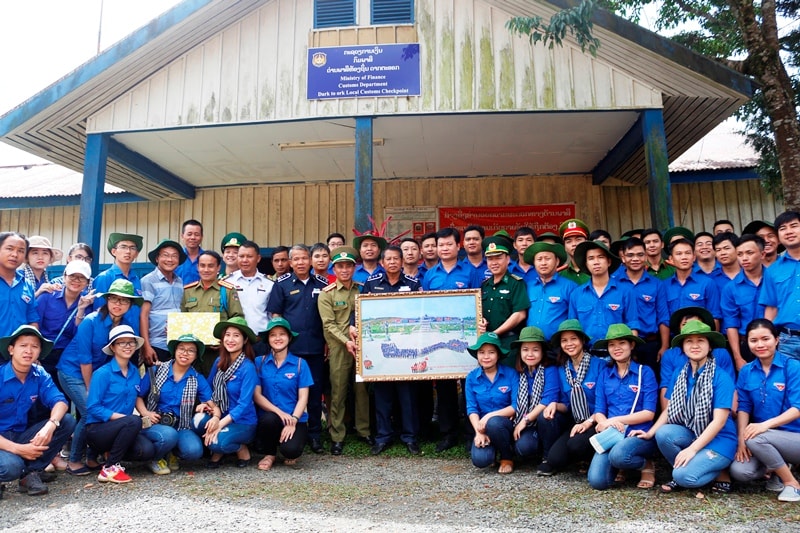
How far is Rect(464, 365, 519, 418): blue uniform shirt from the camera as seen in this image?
5.03 metres

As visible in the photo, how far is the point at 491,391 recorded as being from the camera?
5051mm

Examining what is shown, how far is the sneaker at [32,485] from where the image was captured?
14.4 ft

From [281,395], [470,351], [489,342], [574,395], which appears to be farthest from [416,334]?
[574,395]

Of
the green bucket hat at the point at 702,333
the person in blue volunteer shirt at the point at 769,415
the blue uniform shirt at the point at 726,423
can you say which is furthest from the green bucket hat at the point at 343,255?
the person in blue volunteer shirt at the point at 769,415

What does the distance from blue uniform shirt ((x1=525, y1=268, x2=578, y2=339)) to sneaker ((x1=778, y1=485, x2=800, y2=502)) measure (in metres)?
1.98

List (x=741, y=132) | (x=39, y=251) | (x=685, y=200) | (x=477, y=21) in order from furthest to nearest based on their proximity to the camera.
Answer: (x=685, y=200) < (x=741, y=132) < (x=477, y=21) < (x=39, y=251)

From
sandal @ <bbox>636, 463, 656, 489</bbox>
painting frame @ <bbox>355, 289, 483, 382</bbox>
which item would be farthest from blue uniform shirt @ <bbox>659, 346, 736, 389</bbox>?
painting frame @ <bbox>355, 289, 483, 382</bbox>

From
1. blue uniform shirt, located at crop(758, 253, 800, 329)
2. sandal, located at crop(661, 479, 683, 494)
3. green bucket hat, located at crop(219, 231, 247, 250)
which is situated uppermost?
green bucket hat, located at crop(219, 231, 247, 250)

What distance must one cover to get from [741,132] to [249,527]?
8450 millimetres

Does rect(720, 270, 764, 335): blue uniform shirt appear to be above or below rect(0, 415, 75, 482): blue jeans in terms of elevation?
above

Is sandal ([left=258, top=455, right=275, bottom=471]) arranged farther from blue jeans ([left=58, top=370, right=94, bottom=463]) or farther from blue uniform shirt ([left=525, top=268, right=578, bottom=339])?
blue uniform shirt ([left=525, top=268, right=578, bottom=339])

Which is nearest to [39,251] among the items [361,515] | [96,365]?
[96,365]

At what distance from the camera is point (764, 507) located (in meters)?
3.83

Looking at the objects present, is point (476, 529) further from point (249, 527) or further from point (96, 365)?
point (96, 365)
